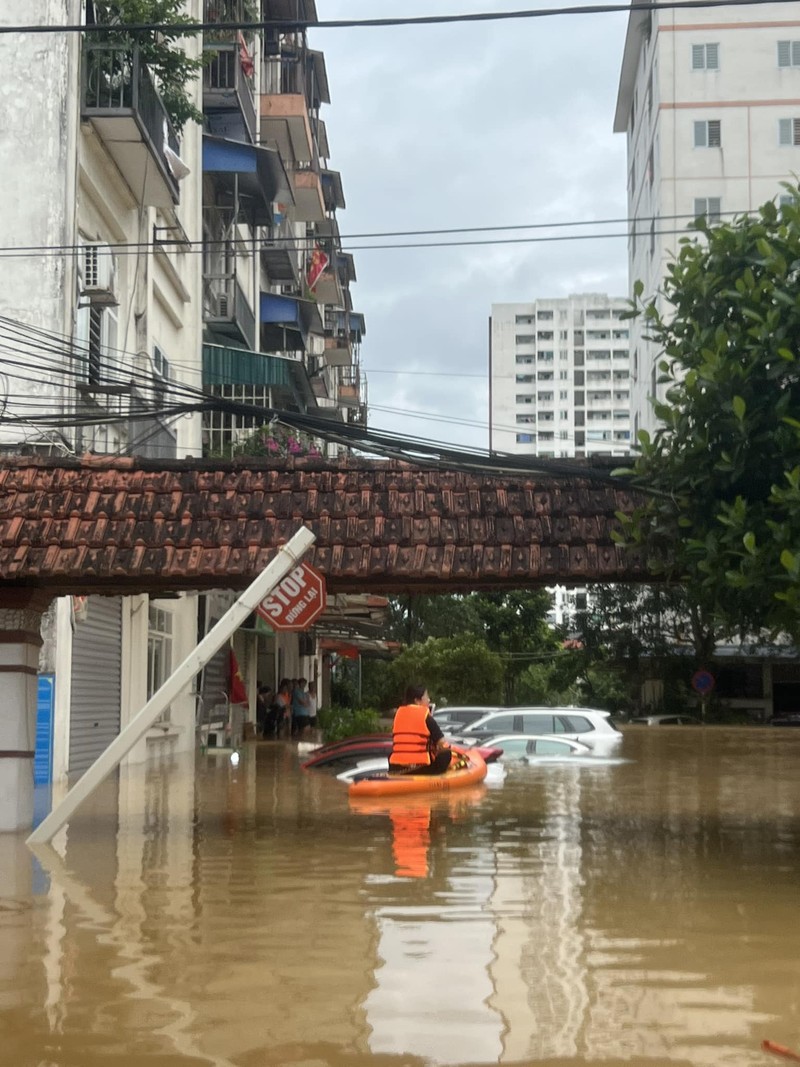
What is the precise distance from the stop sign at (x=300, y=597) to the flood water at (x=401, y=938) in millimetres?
2239

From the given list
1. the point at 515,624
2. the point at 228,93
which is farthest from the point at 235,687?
the point at 515,624

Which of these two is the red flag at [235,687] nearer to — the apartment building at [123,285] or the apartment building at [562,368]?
the apartment building at [123,285]

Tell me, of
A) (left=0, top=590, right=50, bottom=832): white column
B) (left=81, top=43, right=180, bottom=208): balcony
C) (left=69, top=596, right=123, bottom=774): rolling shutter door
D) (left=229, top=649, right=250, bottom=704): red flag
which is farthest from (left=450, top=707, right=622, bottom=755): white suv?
(left=0, top=590, right=50, bottom=832): white column

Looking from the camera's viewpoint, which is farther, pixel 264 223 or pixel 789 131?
pixel 789 131

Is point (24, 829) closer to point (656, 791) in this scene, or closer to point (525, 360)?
point (656, 791)

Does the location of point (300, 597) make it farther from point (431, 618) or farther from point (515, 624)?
point (515, 624)

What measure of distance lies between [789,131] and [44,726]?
48.2 m

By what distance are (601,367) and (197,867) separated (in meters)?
122

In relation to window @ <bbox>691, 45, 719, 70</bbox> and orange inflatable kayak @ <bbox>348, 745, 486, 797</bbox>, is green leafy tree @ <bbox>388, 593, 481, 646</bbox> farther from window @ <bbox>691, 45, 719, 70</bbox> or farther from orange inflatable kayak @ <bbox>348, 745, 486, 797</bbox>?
orange inflatable kayak @ <bbox>348, 745, 486, 797</bbox>

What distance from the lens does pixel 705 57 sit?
5975 centimetres

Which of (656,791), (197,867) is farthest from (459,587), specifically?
(656,791)

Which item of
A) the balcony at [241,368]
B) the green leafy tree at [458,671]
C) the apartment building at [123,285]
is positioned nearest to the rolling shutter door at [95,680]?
the apartment building at [123,285]

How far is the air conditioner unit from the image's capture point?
21.6 meters

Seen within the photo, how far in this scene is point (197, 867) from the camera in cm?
1297
